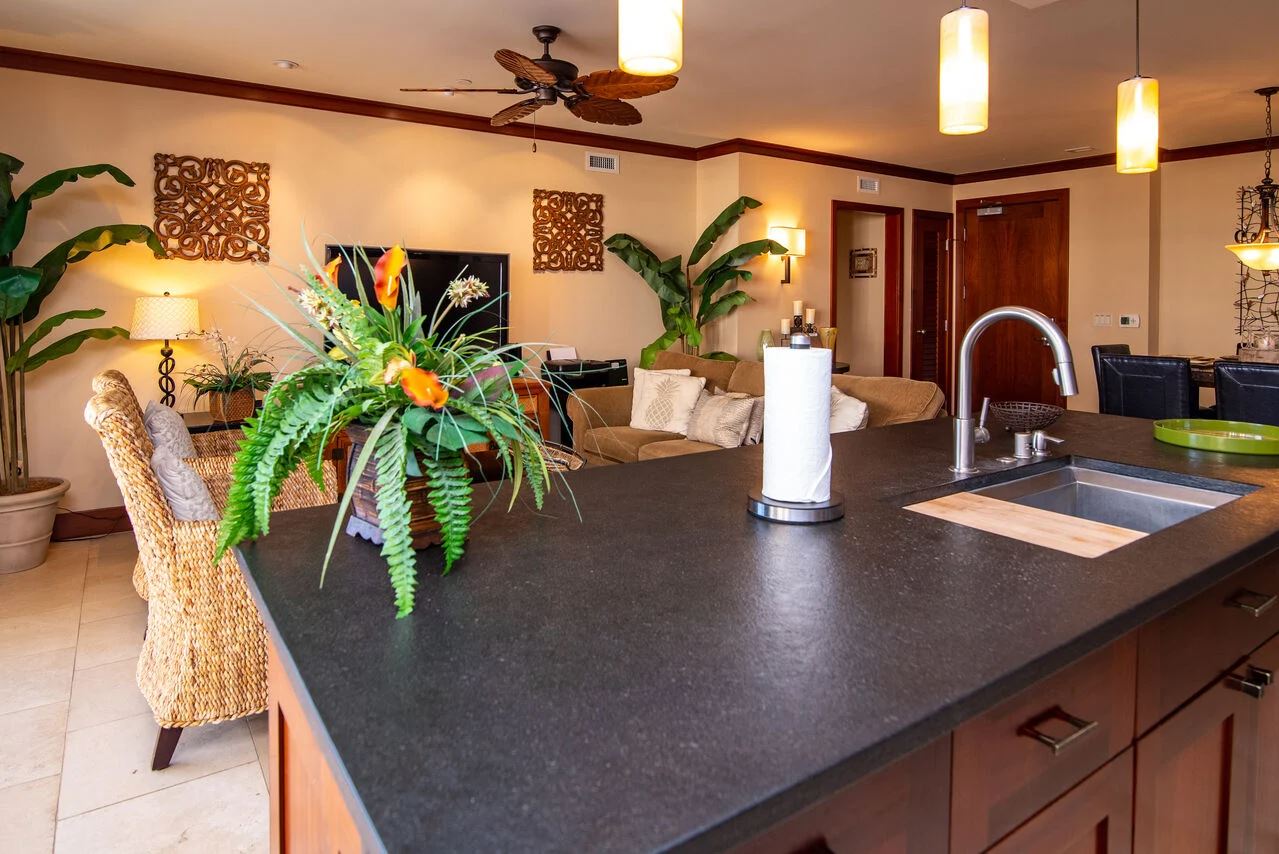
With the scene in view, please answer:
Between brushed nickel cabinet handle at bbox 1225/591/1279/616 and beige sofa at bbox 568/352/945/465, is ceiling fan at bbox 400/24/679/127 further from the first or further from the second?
Answer: brushed nickel cabinet handle at bbox 1225/591/1279/616

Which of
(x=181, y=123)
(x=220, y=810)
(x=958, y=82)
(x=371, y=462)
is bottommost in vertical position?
(x=220, y=810)

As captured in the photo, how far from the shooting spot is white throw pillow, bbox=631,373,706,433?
16.7 ft

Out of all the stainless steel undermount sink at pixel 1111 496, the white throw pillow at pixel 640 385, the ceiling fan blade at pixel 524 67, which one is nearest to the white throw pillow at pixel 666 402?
the white throw pillow at pixel 640 385

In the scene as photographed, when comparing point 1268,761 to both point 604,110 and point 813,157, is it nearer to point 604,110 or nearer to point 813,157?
point 604,110

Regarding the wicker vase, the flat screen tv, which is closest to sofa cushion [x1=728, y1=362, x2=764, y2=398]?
the flat screen tv

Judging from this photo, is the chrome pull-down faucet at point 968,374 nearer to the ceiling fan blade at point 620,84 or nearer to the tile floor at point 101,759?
the tile floor at point 101,759

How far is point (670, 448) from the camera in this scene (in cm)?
468

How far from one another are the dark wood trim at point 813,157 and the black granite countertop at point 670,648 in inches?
214

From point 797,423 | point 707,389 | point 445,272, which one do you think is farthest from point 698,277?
point 797,423

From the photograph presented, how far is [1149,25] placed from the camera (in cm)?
393

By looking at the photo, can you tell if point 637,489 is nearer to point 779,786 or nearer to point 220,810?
point 779,786

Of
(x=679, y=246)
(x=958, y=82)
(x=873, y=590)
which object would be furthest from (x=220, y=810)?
(x=679, y=246)

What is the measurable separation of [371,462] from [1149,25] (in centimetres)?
452

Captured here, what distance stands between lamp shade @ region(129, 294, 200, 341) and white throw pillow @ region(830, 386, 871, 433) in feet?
11.4
